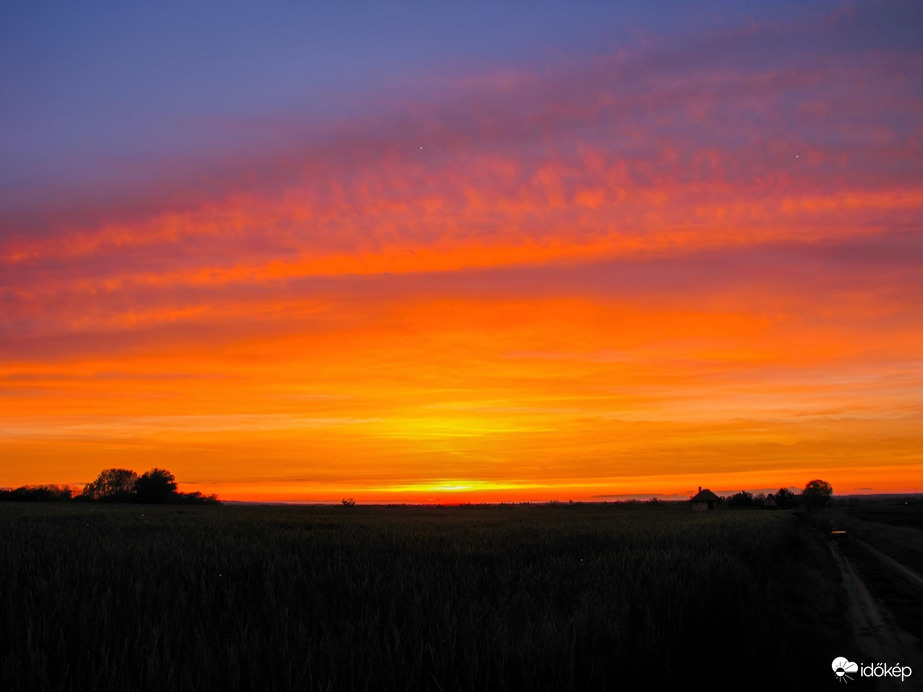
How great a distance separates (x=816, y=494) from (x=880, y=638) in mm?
156218

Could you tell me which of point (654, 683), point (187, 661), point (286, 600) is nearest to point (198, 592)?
point (286, 600)

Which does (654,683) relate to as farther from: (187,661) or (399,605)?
(187,661)

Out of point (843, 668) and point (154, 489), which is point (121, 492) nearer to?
point (154, 489)

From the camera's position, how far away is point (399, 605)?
5945 millimetres

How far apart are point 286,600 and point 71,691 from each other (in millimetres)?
2930

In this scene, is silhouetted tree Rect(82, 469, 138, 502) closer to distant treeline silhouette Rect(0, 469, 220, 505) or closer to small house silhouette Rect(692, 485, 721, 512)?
distant treeline silhouette Rect(0, 469, 220, 505)

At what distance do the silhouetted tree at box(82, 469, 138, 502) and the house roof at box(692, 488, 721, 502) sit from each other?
339ft

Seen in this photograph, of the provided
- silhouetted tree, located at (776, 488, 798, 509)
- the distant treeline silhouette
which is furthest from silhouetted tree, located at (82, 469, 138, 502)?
silhouetted tree, located at (776, 488, 798, 509)

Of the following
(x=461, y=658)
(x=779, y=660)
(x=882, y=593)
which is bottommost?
(x=882, y=593)

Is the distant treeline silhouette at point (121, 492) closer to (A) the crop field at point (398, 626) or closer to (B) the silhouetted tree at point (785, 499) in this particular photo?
(A) the crop field at point (398, 626)

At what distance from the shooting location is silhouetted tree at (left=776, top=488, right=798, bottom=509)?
121 meters

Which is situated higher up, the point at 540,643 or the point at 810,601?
the point at 540,643

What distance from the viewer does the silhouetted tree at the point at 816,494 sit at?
13088cm

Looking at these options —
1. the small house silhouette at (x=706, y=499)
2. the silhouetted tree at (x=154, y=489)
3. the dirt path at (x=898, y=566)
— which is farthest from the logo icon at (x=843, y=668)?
the small house silhouette at (x=706, y=499)
